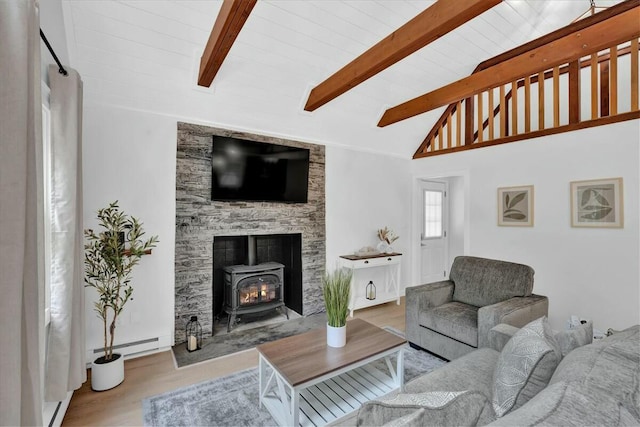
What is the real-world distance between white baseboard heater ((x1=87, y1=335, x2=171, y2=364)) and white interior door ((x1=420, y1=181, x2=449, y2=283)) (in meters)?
4.07

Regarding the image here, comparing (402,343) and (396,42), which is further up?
(396,42)

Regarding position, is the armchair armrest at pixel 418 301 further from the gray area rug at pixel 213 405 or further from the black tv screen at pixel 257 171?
the black tv screen at pixel 257 171

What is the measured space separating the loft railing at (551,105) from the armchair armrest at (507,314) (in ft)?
7.38

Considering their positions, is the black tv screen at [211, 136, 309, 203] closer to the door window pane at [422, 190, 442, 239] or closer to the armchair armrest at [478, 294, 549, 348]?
the armchair armrest at [478, 294, 549, 348]

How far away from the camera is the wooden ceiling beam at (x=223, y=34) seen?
183 centimetres

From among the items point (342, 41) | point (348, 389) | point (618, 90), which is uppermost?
point (342, 41)

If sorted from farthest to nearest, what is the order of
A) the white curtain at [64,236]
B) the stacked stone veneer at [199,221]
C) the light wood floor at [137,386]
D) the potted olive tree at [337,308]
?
1. the stacked stone veneer at [199,221]
2. the potted olive tree at [337,308]
3. the light wood floor at [137,386]
4. the white curtain at [64,236]

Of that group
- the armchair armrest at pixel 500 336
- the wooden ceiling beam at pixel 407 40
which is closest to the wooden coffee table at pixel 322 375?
the armchair armrest at pixel 500 336

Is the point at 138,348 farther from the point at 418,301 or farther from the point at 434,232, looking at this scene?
the point at 434,232

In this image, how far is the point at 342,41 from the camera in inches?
113

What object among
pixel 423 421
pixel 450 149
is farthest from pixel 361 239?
pixel 423 421

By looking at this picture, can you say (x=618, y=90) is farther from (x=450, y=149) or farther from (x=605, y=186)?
(x=450, y=149)

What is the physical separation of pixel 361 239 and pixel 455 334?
2152mm

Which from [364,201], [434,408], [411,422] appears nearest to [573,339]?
[434,408]
